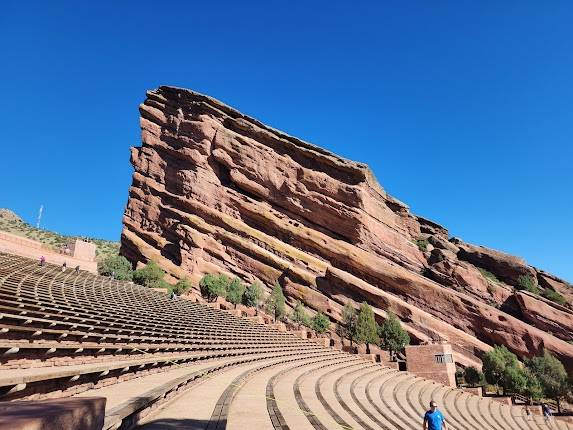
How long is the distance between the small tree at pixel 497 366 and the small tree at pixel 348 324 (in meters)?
13.3

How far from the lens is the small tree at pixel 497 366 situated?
1380 inches

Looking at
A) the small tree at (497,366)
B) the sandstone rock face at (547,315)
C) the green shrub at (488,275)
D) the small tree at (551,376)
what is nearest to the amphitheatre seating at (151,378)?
the small tree at (497,366)

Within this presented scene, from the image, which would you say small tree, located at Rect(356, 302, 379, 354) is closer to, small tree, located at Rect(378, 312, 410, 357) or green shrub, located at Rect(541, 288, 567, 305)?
small tree, located at Rect(378, 312, 410, 357)

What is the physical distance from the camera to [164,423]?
5.45 m

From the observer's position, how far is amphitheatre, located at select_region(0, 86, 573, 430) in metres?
15.1

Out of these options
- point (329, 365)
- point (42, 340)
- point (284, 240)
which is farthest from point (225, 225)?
point (42, 340)

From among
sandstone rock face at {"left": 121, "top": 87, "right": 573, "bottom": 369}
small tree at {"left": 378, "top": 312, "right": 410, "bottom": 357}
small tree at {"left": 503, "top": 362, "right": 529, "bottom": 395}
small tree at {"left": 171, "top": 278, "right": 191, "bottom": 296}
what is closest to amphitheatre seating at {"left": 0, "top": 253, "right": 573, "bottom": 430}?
small tree at {"left": 171, "top": 278, "right": 191, "bottom": 296}

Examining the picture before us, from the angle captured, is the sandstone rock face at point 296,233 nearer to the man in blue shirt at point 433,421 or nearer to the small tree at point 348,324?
the small tree at point 348,324

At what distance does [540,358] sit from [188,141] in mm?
50333

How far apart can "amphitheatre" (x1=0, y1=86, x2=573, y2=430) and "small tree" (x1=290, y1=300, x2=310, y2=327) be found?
0.16 meters

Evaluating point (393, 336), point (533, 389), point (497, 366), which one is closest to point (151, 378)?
point (393, 336)

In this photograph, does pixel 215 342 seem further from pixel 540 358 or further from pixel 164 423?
pixel 540 358

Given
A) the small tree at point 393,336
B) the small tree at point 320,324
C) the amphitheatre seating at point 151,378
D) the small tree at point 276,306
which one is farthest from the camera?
the small tree at point 276,306

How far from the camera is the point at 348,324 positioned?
1583 inches
